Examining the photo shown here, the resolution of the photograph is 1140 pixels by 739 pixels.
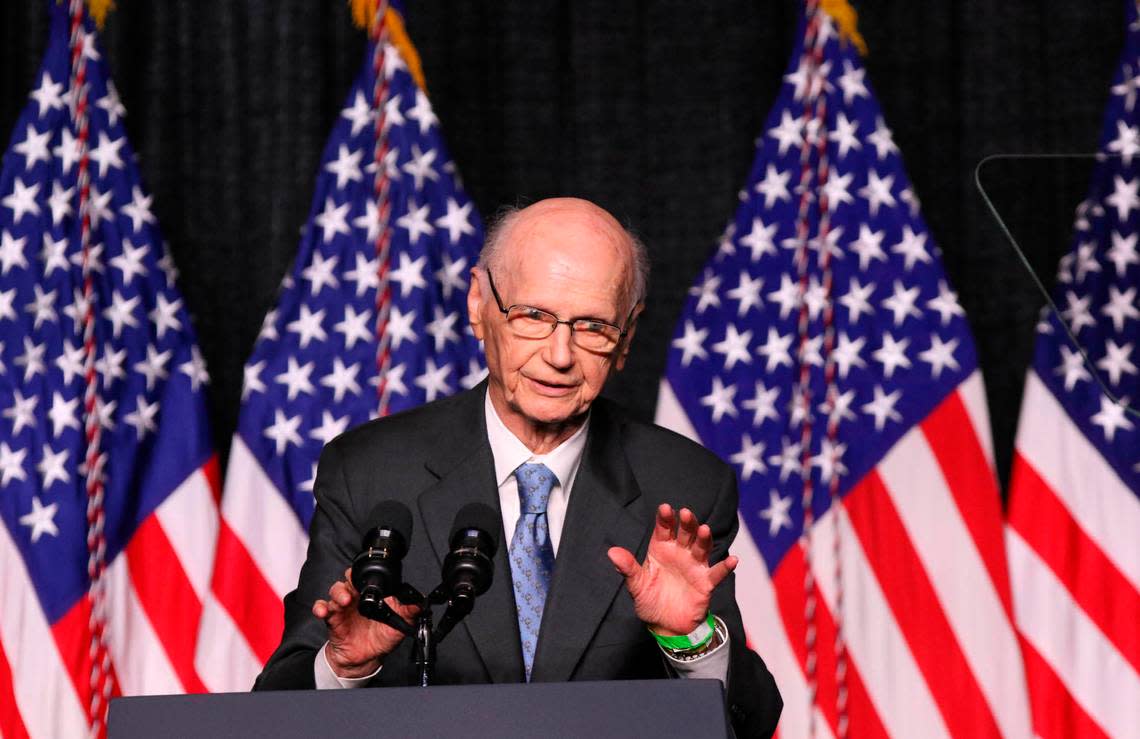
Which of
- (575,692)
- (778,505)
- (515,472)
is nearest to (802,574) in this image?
(778,505)

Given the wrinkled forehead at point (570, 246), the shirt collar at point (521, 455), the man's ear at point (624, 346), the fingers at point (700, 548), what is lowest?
the shirt collar at point (521, 455)

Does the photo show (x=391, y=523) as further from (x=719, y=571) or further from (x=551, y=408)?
(x=551, y=408)

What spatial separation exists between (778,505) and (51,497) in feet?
6.36

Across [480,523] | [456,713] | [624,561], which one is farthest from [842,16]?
[456,713]

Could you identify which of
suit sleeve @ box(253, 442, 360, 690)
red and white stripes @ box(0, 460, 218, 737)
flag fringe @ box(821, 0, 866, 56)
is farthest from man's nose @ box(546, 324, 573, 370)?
flag fringe @ box(821, 0, 866, 56)

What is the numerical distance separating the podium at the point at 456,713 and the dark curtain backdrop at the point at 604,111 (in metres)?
2.66

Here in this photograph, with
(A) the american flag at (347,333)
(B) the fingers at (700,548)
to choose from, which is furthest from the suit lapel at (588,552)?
(A) the american flag at (347,333)

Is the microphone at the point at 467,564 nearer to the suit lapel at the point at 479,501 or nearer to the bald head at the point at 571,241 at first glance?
the suit lapel at the point at 479,501

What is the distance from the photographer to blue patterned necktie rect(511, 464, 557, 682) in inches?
86.7

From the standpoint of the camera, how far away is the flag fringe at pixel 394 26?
4160mm

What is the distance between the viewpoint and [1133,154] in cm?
408

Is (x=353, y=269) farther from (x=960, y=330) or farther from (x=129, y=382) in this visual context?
(x=960, y=330)

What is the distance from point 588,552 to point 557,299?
1.26 feet

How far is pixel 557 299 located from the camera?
225 centimetres
